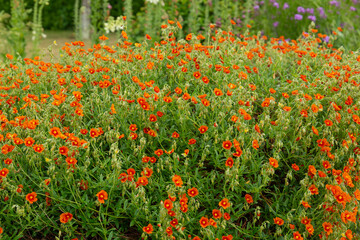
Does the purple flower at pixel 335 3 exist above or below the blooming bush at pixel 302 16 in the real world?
above

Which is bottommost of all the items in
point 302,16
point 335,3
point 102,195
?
point 102,195

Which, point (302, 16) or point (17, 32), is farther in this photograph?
point (302, 16)

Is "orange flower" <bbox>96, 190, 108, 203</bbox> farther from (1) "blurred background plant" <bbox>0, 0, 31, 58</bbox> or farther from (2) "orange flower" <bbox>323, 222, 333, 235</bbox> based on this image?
(1) "blurred background plant" <bbox>0, 0, 31, 58</bbox>

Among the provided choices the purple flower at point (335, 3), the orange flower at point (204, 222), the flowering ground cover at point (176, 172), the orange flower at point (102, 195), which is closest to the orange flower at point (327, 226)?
the flowering ground cover at point (176, 172)

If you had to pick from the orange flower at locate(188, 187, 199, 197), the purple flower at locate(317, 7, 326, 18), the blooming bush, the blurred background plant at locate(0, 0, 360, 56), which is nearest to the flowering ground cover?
the orange flower at locate(188, 187, 199, 197)

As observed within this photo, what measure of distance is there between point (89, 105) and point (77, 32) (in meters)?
5.03

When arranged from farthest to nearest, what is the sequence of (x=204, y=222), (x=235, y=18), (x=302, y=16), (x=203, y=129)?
(x=235, y=18) < (x=302, y=16) < (x=203, y=129) < (x=204, y=222)

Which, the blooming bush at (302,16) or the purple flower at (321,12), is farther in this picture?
the purple flower at (321,12)

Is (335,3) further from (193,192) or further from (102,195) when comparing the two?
(102,195)

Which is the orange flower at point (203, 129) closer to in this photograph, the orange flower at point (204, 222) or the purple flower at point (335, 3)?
the orange flower at point (204, 222)

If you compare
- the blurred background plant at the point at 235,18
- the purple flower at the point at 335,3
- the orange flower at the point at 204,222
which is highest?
the purple flower at the point at 335,3

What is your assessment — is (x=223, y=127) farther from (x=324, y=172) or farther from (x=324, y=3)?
(x=324, y=3)

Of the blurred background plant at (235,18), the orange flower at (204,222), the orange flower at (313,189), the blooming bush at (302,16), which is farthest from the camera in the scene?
the blooming bush at (302,16)

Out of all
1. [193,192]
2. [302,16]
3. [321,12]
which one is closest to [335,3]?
[321,12]
